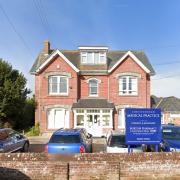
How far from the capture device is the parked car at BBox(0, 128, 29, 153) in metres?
16.8

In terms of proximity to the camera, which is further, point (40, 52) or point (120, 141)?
point (40, 52)

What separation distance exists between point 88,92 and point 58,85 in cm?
321

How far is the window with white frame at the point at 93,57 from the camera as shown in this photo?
1377 inches

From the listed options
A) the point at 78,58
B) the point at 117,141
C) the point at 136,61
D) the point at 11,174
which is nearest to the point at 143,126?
the point at 117,141

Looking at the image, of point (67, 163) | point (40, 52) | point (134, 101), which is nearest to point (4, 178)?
point (67, 163)

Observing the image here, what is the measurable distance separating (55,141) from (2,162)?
314 centimetres

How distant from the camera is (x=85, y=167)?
11719mm

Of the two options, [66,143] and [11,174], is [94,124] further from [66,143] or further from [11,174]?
[11,174]

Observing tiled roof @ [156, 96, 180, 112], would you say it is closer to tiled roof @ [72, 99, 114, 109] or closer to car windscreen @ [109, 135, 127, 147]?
tiled roof @ [72, 99, 114, 109]

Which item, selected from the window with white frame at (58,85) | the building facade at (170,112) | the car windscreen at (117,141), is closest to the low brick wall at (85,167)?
the car windscreen at (117,141)

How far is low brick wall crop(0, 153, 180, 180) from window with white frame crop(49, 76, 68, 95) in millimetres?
21736

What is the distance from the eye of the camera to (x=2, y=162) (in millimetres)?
11781

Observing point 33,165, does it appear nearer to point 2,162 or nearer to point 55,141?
point 2,162

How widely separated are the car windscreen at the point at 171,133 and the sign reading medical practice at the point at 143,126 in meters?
4.11
